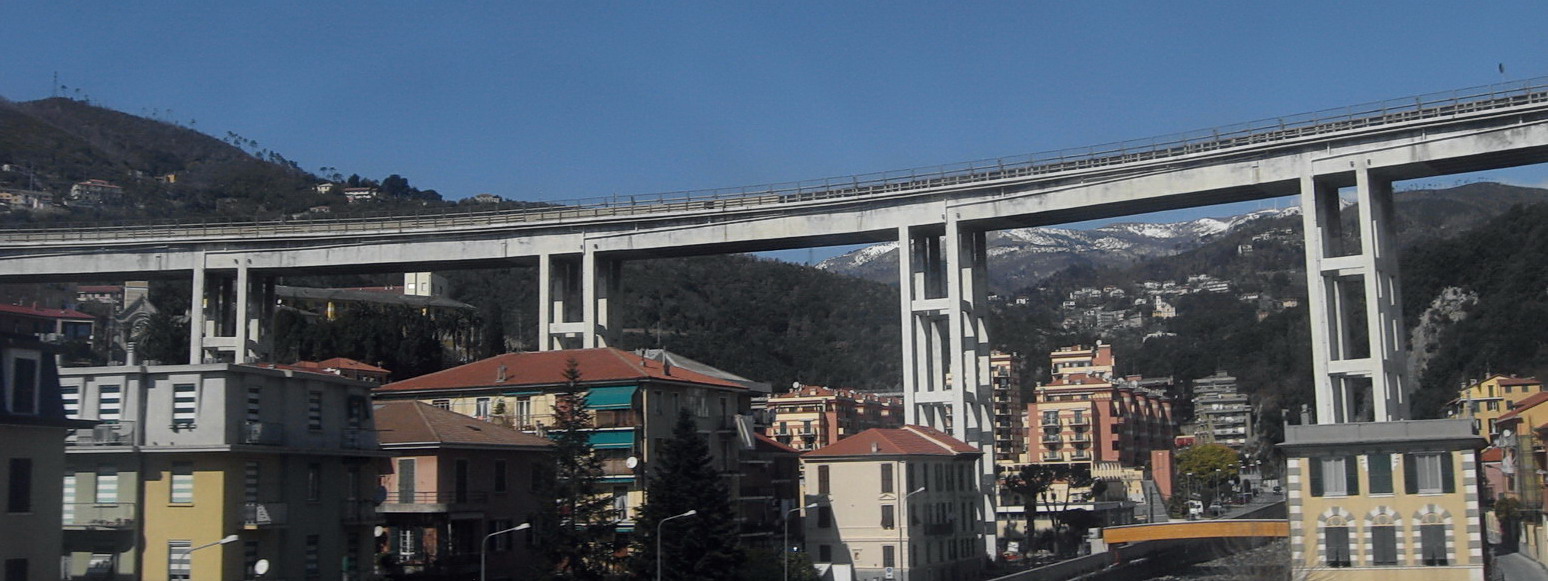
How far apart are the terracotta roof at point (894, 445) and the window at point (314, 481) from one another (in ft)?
88.7

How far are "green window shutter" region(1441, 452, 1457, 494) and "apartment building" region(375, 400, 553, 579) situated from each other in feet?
78.7

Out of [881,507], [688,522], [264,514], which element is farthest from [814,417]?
[264,514]

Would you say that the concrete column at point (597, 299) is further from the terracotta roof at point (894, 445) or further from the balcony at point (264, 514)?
the balcony at point (264, 514)

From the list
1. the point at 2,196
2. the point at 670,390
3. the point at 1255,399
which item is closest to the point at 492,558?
A: the point at 670,390

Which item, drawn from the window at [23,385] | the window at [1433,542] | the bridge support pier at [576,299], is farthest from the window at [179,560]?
the bridge support pier at [576,299]

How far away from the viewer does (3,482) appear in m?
29.7

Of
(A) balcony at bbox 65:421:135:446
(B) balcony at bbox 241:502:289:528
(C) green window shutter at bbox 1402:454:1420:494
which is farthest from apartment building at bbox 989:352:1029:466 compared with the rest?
(A) balcony at bbox 65:421:135:446

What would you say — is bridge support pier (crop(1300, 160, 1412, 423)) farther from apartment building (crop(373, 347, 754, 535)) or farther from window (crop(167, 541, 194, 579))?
window (crop(167, 541, 194, 579))

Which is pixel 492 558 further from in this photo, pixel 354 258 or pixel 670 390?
pixel 354 258

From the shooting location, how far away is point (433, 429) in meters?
47.0

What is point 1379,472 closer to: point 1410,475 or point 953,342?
point 1410,475

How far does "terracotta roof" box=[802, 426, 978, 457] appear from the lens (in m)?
62.6

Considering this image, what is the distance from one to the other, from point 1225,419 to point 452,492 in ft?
432

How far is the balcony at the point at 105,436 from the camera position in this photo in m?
36.4
